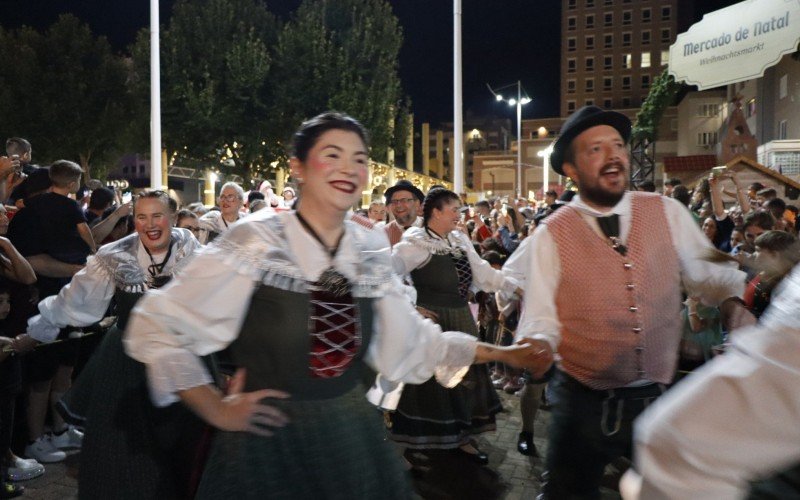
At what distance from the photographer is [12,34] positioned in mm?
28234

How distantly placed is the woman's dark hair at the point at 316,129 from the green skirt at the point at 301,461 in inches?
36.7

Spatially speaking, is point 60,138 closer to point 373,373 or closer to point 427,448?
point 427,448

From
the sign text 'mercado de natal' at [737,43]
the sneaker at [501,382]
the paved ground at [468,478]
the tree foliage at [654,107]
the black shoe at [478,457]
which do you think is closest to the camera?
the paved ground at [468,478]

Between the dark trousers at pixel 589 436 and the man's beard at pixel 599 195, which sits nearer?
the dark trousers at pixel 589 436

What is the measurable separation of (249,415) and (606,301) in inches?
62.2

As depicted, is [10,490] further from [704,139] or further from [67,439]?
[704,139]

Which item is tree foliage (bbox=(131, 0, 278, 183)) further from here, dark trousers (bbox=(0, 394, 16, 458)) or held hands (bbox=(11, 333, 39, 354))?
held hands (bbox=(11, 333, 39, 354))

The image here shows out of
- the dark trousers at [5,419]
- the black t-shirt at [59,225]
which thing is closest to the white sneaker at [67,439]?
the dark trousers at [5,419]

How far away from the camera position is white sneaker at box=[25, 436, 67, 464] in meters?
5.38

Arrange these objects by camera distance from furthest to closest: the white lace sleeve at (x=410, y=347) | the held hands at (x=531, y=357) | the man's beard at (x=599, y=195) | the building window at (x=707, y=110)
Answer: the building window at (x=707, y=110)
the man's beard at (x=599, y=195)
the held hands at (x=531, y=357)
the white lace sleeve at (x=410, y=347)

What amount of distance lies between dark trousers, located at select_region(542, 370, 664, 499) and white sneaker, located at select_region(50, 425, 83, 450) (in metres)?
4.45

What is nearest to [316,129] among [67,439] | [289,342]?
[289,342]

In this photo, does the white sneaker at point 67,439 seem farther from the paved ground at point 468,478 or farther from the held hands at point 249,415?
the held hands at point 249,415

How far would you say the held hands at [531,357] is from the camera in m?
2.75
